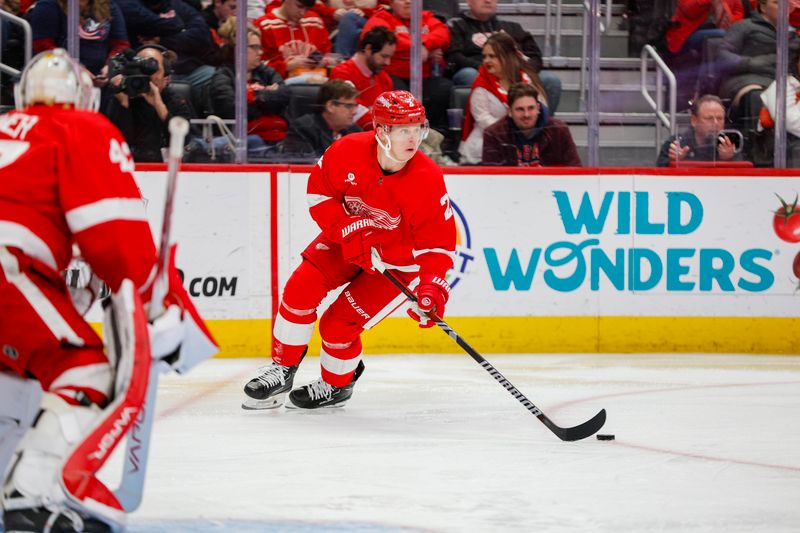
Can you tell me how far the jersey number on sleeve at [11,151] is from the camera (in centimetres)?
233

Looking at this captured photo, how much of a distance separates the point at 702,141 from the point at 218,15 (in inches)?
90.1

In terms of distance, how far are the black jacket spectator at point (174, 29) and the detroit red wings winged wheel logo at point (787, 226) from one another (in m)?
2.64

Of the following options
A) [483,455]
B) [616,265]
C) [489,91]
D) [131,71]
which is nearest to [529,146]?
[489,91]

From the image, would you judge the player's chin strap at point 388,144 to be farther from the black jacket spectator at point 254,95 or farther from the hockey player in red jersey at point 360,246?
the black jacket spectator at point 254,95

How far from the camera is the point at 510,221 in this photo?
5.88 m

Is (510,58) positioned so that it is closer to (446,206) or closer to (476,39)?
(476,39)

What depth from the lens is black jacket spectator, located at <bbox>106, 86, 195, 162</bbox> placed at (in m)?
5.62

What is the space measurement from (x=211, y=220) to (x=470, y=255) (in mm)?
1165

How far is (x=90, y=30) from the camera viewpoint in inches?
223

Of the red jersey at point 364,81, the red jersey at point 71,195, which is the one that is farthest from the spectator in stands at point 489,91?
the red jersey at point 71,195

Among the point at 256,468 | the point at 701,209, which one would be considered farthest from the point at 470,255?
the point at 256,468

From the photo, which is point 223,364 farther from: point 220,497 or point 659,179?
point 220,497

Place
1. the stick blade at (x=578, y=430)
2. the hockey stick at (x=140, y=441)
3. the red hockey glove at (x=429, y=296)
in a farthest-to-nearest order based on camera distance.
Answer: the red hockey glove at (x=429, y=296)
the stick blade at (x=578, y=430)
the hockey stick at (x=140, y=441)

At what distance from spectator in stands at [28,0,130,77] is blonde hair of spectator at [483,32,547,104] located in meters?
1.66
